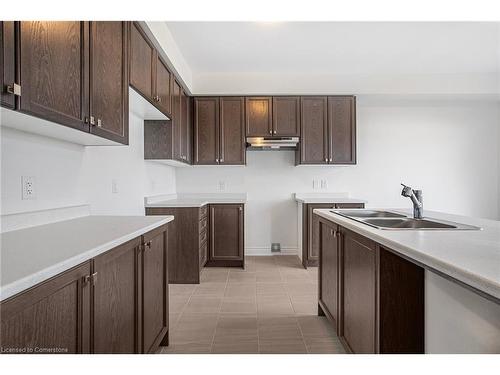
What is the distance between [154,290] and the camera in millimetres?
1771

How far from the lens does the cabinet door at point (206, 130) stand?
4.17 meters

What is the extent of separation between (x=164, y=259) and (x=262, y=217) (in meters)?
2.77

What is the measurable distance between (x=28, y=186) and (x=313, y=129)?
335 centimetres

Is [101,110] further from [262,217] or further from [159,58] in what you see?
[262,217]

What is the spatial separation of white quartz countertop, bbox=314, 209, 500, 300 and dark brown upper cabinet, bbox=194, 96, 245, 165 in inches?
111

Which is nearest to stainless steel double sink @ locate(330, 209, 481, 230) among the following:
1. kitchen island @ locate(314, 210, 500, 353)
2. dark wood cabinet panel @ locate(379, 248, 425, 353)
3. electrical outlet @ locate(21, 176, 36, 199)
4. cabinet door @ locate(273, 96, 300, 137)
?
kitchen island @ locate(314, 210, 500, 353)

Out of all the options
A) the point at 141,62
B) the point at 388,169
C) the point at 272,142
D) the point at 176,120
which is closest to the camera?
the point at 141,62

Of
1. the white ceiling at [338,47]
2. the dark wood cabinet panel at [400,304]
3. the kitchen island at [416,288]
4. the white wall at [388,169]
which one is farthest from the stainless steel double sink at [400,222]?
the white wall at [388,169]

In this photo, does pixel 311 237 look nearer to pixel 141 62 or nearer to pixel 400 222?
pixel 400 222

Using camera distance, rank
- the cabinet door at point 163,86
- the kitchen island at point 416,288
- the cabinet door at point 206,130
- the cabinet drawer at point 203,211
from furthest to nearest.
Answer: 1. the cabinet door at point 206,130
2. the cabinet drawer at point 203,211
3. the cabinet door at point 163,86
4. the kitchen island at point 416,288

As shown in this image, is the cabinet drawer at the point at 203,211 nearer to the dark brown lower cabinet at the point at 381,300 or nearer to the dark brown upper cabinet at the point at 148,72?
the dark brown upper cabinet at the point at 148,72

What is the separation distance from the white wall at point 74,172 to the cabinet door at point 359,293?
1700mm

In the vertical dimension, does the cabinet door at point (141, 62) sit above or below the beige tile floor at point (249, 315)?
above

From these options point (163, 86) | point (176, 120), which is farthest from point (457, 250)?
point (176, 120)
